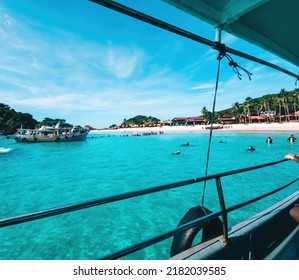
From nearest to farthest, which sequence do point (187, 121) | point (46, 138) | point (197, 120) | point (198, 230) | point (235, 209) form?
point (198, 230)
point (235, 209)
point (46, 138)
point (197, 120)
point (187, 121)

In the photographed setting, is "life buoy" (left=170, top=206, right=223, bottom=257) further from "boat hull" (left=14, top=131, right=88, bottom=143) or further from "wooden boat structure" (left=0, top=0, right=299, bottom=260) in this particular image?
"boat hull" (left=14, top=131, right=88, bottom=143)

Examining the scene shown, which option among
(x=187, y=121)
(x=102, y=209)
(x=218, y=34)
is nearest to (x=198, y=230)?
(x=218, y=34)

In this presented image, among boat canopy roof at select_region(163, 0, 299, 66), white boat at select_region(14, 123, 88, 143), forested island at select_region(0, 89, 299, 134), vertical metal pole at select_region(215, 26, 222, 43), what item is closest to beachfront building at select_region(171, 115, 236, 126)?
forested island at select_region(0, 89, 299, 134)

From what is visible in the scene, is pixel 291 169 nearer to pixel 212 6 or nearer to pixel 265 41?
pixel 265 41

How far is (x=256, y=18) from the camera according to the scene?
109 inches

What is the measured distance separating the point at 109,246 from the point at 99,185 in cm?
1016

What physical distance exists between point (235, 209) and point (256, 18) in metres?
2.59

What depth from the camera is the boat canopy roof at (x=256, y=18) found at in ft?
7.56

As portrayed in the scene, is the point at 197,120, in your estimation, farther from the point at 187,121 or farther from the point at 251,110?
the point at 251,110

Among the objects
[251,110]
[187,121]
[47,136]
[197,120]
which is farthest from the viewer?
[187,121]

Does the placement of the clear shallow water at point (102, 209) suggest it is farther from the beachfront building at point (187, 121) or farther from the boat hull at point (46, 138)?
the beachfront building at point (187, 121)

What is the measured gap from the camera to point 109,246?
8.26 m

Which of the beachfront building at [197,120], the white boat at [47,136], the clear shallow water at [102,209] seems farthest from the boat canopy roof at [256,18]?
the beachfront building at [197,120]

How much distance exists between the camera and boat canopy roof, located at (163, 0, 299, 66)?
7.56 feet
